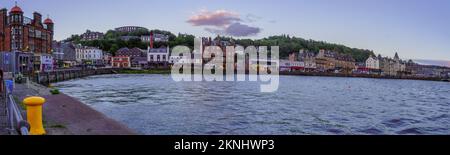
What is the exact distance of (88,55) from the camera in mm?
177250

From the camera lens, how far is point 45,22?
11169cm

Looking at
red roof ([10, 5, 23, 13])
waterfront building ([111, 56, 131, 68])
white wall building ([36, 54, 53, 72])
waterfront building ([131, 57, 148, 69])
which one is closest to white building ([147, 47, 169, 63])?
waterfront building ([131, 57, 148, 69])

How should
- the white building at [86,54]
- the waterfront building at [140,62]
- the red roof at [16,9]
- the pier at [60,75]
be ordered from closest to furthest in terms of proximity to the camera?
the pier at [60,75] < the red roof at [16,9] < the white building at [86,54] < the waterfront building at [140,62]

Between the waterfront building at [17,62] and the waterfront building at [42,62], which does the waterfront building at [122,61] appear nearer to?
the waterfront building at [42,62]

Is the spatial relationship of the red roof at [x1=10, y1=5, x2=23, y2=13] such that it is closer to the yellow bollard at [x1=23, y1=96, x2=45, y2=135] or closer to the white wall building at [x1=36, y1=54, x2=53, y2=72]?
the white wall building at [x1=36, y1=54, x2=53, y2=72]

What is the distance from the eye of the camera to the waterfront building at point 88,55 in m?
172

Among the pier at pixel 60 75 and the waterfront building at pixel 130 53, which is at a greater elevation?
the waterfront building at pixel 130 53

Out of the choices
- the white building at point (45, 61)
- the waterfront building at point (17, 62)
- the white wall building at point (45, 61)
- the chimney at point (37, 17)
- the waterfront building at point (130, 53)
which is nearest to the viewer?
the waterfront building at point (17, 62)

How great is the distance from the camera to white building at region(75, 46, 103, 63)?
172m

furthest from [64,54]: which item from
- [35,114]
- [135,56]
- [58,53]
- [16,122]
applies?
[35,114]

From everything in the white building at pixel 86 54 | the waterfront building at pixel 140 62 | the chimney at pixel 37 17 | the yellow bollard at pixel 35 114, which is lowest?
the yellow bollard at pixel 35 114

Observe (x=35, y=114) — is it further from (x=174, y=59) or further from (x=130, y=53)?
(x=130, y=53)

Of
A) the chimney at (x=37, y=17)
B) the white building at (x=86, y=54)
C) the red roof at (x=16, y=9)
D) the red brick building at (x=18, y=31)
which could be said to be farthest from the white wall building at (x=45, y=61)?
the white building at (x=86, y=54)

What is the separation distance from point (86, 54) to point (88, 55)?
1.05 meters
